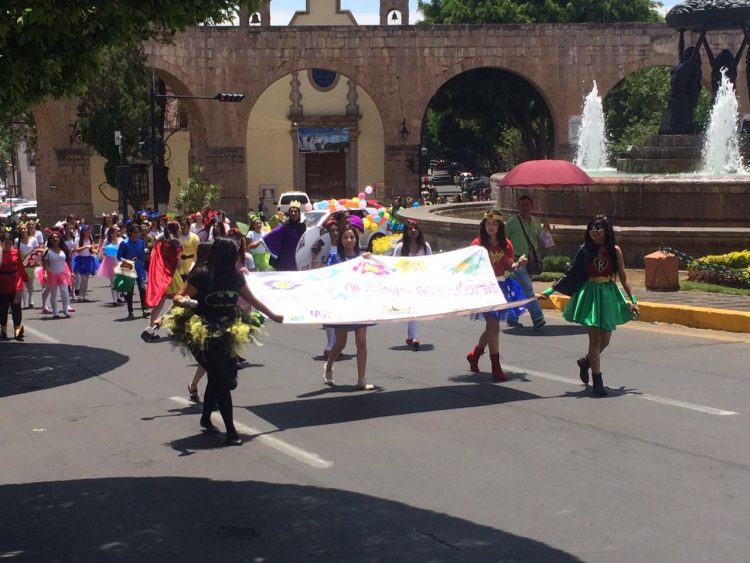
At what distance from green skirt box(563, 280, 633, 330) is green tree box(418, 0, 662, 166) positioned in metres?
45.5

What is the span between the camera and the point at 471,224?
71.2ft

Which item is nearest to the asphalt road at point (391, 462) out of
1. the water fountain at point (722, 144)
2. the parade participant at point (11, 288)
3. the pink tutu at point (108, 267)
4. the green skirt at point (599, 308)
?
the green skirt at point (599, 308)

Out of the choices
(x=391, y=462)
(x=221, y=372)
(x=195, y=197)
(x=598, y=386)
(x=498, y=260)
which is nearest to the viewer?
(x=391, y=462)

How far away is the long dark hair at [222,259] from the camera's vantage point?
908 cm

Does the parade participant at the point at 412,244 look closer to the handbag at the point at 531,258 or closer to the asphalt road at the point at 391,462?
the asphalt road at the point at 391,462

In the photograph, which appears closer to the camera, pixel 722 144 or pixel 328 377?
pixel 328 377

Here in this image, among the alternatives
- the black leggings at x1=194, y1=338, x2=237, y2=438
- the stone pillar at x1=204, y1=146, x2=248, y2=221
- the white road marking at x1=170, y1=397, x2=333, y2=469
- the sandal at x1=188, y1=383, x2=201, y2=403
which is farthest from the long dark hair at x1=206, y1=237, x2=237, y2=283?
the stone pillar at x1=204, y1=146, x2=248, y2=221

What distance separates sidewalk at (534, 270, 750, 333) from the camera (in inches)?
571

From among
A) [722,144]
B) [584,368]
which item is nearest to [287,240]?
[584,368]

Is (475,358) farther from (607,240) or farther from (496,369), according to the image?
(607,240)

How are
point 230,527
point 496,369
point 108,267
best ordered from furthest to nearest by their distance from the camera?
point 108,267, point 496,369, point 230,527

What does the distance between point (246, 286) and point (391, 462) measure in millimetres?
1947

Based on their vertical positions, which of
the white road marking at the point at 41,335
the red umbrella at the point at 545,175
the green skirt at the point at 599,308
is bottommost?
the white road marking at the point at 41,335

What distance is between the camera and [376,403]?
1031 centimetres
